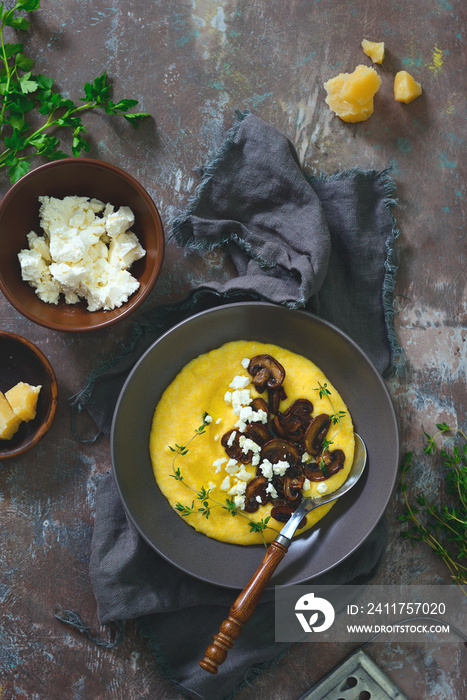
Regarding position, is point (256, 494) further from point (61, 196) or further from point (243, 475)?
point (61, 196)

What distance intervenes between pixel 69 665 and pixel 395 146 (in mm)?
3148

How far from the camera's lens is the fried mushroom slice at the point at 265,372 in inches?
105

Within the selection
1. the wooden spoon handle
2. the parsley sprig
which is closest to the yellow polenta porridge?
the wooden spoon handle

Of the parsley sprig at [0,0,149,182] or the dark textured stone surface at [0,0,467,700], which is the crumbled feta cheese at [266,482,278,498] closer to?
the dark textured stone surface at [0,0,467,700]

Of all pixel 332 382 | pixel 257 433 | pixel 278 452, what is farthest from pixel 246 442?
pixel 332 382

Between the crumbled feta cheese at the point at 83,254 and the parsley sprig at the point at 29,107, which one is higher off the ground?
the parsley sprig at the point at 29,107

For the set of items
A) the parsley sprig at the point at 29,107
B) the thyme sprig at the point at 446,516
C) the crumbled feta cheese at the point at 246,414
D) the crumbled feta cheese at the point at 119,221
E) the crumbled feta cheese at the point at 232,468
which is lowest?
the thyme sprig at the point at 446,516

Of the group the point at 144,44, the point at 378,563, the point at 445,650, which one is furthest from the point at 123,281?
the point at 445,650

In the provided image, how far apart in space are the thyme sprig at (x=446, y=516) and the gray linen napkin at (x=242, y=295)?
8.7 inches

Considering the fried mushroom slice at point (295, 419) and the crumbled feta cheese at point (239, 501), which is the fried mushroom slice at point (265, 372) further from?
the crumbled feta cheese at point (239, 501)

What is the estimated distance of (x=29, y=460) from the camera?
2857mm

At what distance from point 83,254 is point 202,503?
1.28 meters

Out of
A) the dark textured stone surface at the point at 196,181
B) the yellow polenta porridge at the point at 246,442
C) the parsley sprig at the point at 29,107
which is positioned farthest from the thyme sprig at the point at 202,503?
the parsley sprig at the point at 29,107

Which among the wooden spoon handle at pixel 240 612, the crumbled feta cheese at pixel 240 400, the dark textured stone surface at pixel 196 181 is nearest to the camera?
the wooden spoon handle at pixel 240 612
